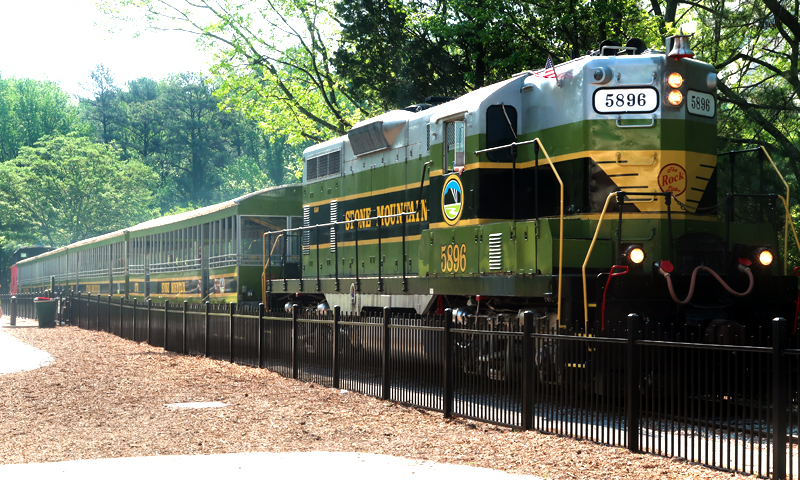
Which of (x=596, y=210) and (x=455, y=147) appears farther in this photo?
(x=455, y=147)

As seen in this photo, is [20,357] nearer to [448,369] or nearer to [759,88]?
[448,369]

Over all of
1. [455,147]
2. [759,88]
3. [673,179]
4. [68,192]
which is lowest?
[673,179]

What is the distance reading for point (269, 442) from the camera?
822 centimetres

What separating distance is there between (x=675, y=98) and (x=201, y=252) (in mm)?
16861

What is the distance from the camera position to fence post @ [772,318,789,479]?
6305mm

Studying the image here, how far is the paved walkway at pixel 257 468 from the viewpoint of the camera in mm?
6617

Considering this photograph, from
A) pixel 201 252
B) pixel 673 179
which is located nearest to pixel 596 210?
pixel 673 179

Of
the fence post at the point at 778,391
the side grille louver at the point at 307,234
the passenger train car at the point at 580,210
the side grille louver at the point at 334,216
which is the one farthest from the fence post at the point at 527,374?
the side grille louver at the point at 307,234

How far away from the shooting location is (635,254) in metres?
9.66

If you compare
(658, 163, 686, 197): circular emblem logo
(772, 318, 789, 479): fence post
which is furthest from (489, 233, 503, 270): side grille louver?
(772, 318, 789, 479): fence post

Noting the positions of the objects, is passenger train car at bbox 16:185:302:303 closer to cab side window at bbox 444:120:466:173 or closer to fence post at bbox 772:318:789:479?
cab side window at bbox 444:120:466:173

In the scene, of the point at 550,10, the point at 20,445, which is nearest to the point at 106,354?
the point at 20,445

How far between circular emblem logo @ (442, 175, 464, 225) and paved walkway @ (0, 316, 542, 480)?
4.89m

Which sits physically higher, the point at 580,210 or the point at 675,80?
the point at 675,80
